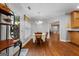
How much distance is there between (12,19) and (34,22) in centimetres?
45

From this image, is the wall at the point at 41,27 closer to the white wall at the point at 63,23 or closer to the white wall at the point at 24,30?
the white wall at the point at 24,30

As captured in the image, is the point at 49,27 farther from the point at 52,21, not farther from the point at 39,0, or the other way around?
the point at 39,0

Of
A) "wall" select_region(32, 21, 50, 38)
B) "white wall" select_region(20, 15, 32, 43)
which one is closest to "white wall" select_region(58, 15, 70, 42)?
"wall" select_region(32, 21, 50, 38)

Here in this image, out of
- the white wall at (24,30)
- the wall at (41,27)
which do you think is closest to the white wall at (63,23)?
the wall at (41,27)

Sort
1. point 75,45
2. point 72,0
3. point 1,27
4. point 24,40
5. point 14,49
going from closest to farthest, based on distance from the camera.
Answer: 1. point 72,0
2. point 1,27
3. point 14,49
4. point 24,40
5. point 75,45

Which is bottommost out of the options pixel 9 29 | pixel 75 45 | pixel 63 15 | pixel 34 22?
pixel 75 45

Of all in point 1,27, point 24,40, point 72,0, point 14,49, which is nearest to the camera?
point 72,0

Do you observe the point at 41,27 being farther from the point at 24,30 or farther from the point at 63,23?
the point at 63,23

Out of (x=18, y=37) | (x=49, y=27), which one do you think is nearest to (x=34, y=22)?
(x=49, y=27)

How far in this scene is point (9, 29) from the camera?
5.34ft

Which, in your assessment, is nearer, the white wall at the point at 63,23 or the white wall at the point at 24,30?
the white wall at the point at 24,30

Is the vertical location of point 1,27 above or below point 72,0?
below

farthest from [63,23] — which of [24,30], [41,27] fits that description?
[24,30]

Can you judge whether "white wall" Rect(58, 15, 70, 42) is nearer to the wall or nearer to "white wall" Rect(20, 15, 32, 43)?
the wall
